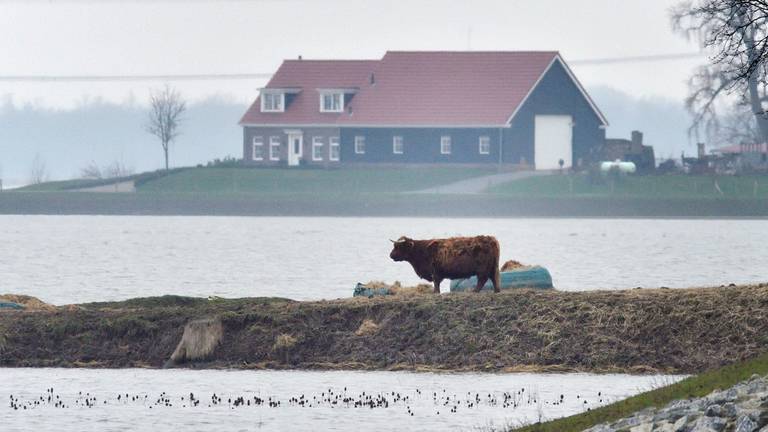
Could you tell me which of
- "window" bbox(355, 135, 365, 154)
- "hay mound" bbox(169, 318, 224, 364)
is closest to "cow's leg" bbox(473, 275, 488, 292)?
"hay mound" bbox(169, 318, 224, 364)

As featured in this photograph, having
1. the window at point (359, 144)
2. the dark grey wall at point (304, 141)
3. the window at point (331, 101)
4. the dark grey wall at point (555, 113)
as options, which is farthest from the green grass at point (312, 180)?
the window at point (331, 101)

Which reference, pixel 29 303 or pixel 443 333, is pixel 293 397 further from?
pixel 29 303

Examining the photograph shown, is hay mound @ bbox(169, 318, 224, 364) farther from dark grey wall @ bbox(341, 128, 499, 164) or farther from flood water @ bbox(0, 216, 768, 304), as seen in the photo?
dark grey wall @ bbox(341, 128, 499, 164)

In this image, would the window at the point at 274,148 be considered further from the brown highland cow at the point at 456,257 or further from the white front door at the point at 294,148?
the brown highland cow at the point at 456,257

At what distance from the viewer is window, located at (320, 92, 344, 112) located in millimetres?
121625

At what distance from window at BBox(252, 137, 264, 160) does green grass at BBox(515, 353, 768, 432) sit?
329 ft

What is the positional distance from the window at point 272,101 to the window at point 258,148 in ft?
7.41

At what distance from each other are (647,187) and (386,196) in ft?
49.1

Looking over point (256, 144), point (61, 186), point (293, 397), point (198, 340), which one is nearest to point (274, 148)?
point (256, 144)

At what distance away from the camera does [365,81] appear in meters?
123

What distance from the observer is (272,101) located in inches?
Result: 4875

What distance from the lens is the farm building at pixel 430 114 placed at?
116m

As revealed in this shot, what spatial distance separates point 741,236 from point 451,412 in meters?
68.2

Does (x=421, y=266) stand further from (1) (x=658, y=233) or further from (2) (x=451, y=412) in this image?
(1) (x=658, y=233)
